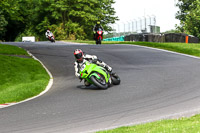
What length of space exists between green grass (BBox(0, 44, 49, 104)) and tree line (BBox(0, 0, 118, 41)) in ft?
141

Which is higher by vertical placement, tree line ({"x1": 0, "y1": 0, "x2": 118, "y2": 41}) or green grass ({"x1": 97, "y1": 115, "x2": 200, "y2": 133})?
tree line ({"x1": 0, "y1": 0, "x2": 118, "y2": 41})

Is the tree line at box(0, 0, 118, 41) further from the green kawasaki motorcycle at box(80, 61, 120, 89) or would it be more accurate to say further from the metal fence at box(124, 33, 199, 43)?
the green kawasaki motorcycle at box(80, 61, 120, 89)

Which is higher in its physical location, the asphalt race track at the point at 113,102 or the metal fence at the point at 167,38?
the metal fence at the point at 167,38

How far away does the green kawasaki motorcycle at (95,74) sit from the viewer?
1347cm

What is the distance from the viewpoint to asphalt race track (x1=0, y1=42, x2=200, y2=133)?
28.5 ft

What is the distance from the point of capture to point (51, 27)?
70.2 meters

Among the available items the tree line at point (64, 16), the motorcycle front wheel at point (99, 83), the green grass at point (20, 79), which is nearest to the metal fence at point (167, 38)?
the green grass at point (20, 79)

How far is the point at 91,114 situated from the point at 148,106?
1.54m

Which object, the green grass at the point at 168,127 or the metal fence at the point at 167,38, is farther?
the metal fence at the point at 167,38

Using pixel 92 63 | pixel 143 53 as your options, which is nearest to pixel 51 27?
pixel 143 53

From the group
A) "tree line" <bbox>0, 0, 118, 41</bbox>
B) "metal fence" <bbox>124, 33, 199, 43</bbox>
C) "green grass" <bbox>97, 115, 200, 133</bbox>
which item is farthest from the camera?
"tree line" <bbox>0, 0, 118, 41</bbox>

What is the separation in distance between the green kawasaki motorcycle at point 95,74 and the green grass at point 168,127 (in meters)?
5.67

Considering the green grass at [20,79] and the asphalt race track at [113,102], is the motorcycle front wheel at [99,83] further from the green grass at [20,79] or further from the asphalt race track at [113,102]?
the green grass at [20,79]

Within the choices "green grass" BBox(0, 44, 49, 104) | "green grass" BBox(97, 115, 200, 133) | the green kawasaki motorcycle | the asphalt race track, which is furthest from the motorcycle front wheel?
"green grass" BBox(97, 115, 200, 133)
